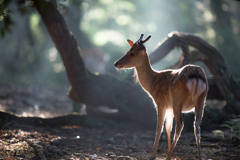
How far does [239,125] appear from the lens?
17.2 feet

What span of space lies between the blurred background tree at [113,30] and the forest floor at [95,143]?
25.2 feet

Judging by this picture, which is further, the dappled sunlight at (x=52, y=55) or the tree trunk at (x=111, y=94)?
the dappled sunlight at (x=52, y=55)

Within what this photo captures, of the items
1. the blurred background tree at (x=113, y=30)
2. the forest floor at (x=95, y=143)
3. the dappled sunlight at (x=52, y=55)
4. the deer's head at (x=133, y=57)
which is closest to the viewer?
the forest floor at (x=95, y=143)

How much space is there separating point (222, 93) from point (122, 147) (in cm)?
374

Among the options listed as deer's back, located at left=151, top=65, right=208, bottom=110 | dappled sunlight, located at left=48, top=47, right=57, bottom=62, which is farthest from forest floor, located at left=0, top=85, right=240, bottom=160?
dappled sunlight, located at left=48, top=47, right=57, bottom=62

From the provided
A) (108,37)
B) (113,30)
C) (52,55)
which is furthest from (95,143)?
(113,30)

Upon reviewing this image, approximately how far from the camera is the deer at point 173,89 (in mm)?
4203

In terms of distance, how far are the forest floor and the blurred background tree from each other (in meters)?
7.69

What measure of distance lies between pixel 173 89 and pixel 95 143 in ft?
8.18

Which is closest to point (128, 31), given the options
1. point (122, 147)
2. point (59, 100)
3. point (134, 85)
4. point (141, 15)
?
point (141, 15)

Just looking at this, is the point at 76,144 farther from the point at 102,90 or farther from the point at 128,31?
the point at 128,31

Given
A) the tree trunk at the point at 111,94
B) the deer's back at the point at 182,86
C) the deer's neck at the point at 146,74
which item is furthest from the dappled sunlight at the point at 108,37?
the deer's back at the point at 182,86

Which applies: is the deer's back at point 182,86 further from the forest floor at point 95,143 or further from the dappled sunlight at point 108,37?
the dappled sunlight at point 108,37

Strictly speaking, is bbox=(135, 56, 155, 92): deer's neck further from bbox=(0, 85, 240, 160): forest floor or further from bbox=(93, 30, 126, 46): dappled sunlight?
bbox=(93, 30, 126, 46): dappled sunlight
